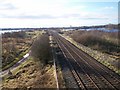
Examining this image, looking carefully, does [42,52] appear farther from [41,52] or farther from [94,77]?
[94,77]

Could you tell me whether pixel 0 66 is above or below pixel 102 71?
below

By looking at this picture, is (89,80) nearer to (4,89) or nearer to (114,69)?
(114,69)

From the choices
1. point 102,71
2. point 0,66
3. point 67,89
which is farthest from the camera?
point 0,66

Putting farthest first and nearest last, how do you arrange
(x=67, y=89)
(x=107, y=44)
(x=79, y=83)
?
1. (x=107, y=44)
2. (x=79, y=83)
3. (x=67, y=89)

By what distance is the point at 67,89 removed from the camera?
2008 cm

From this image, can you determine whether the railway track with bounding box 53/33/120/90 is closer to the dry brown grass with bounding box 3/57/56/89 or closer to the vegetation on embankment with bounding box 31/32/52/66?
the dry brown grass with bounding box 3/57/56/89

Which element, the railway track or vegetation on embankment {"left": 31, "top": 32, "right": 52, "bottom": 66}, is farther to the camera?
vegetation on embankment {"left": 31, "top": 32, "right": 52, "bottom": 66}

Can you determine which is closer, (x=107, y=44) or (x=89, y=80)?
(x=89, y=80)

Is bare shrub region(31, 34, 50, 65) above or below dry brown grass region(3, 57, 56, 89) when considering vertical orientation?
above

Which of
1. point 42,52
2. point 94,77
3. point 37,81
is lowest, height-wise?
point 37,81

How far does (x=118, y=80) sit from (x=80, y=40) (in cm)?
5131

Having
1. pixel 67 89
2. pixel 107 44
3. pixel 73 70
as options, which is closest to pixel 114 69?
pixel 73 70

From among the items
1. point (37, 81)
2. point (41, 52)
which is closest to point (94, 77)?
point (37, 81)

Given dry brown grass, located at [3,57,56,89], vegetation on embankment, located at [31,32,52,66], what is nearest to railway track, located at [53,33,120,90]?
dry brown grass, located at [3,57,56,89]
